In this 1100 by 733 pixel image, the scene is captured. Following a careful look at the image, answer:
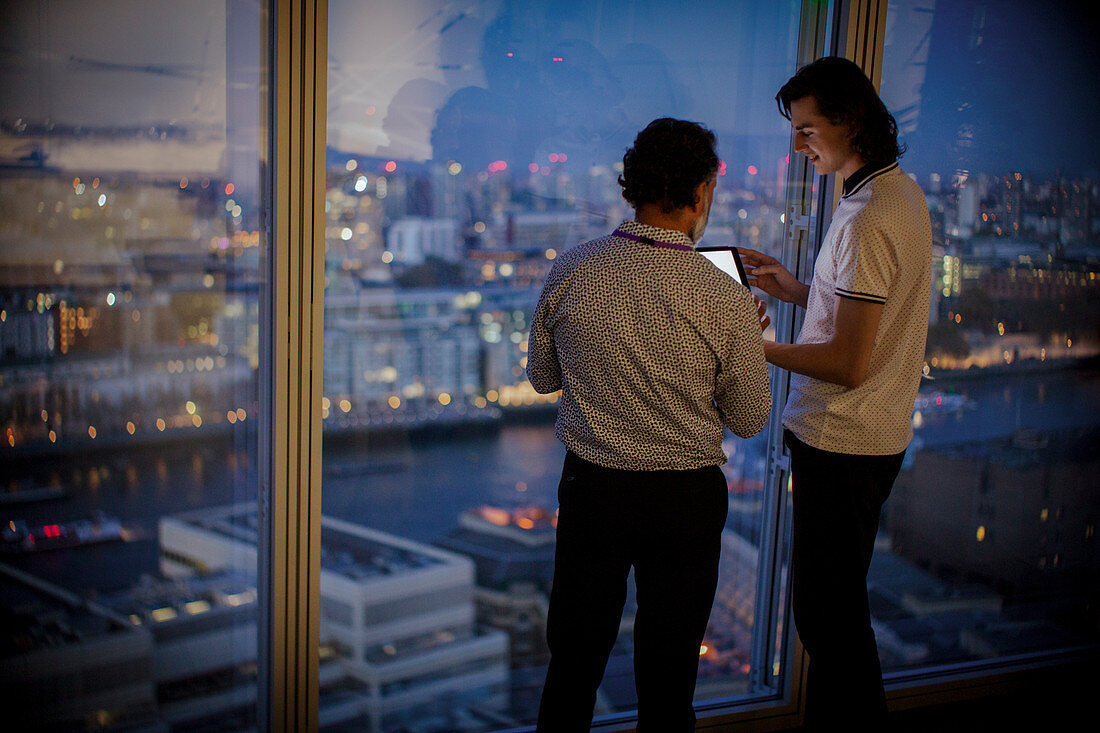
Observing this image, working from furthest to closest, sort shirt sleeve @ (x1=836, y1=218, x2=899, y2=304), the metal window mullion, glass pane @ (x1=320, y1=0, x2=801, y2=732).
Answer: glass pane @ (x1=320, y1=0, x2=801, y2=732), the metal window mullion, shirt sleeve @ (x1=836, y1=218, x2=899, y2=304)

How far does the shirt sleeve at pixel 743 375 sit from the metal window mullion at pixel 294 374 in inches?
36.2

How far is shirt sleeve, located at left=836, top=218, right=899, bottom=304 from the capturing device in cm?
159

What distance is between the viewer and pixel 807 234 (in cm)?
226

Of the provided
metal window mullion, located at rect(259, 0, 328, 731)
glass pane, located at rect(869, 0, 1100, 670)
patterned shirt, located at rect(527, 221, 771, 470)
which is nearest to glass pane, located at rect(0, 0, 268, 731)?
metal window mullion, located at rect(259, 0, 328, 731)

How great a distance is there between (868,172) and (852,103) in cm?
15

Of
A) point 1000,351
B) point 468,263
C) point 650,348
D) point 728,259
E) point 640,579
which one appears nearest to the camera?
point 650,348

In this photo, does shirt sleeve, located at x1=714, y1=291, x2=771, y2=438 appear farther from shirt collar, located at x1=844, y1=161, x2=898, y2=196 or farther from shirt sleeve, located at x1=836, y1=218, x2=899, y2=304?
shirt collar, located at x1=844, y1=161, x2=898, y2=196

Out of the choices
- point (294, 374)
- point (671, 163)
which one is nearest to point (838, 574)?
point (671, 163)

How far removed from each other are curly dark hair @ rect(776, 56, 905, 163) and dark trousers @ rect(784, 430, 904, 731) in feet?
2.15

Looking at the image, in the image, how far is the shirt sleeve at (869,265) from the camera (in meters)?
1.59

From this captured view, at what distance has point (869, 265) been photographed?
5.23 ft

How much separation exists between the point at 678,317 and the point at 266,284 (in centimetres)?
99

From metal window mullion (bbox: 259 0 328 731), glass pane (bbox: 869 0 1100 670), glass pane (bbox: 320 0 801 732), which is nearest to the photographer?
metal window mullion (bbox: 259 0 328 731)

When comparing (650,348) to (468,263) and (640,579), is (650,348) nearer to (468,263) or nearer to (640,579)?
(640,579)
